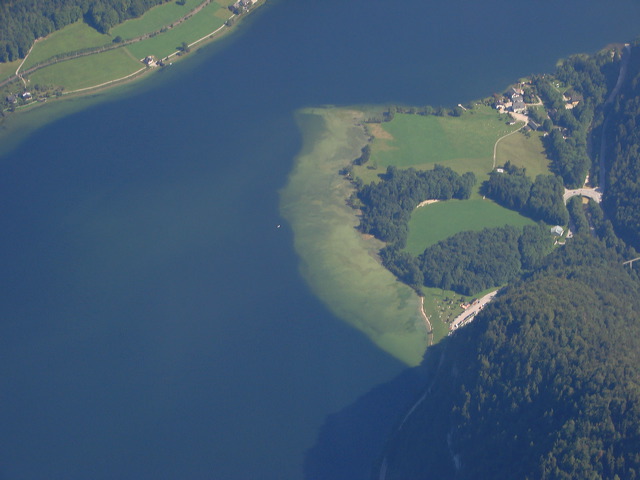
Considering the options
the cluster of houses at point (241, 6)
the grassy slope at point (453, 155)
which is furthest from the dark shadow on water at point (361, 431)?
the cluster of houses at point (241, 6)

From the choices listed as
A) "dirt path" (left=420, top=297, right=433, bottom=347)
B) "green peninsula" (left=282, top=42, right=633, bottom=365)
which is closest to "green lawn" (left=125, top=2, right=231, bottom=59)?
"green peninsula" (left=282, top=42, right=633, bottom=365)

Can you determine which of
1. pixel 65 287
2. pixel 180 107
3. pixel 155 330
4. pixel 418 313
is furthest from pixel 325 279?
pixel 180 107

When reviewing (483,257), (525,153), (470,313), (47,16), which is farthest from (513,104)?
(47,16)

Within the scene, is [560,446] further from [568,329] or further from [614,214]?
[614,214]

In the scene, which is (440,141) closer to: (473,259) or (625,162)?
(625,162)

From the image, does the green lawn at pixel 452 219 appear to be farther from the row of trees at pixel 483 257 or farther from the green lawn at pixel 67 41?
the green lawn at pixel 67 41

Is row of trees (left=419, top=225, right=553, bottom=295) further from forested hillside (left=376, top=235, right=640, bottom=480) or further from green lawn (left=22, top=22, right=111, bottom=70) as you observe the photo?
green lawn (left=22, top=22, right=111, bottom=70)
